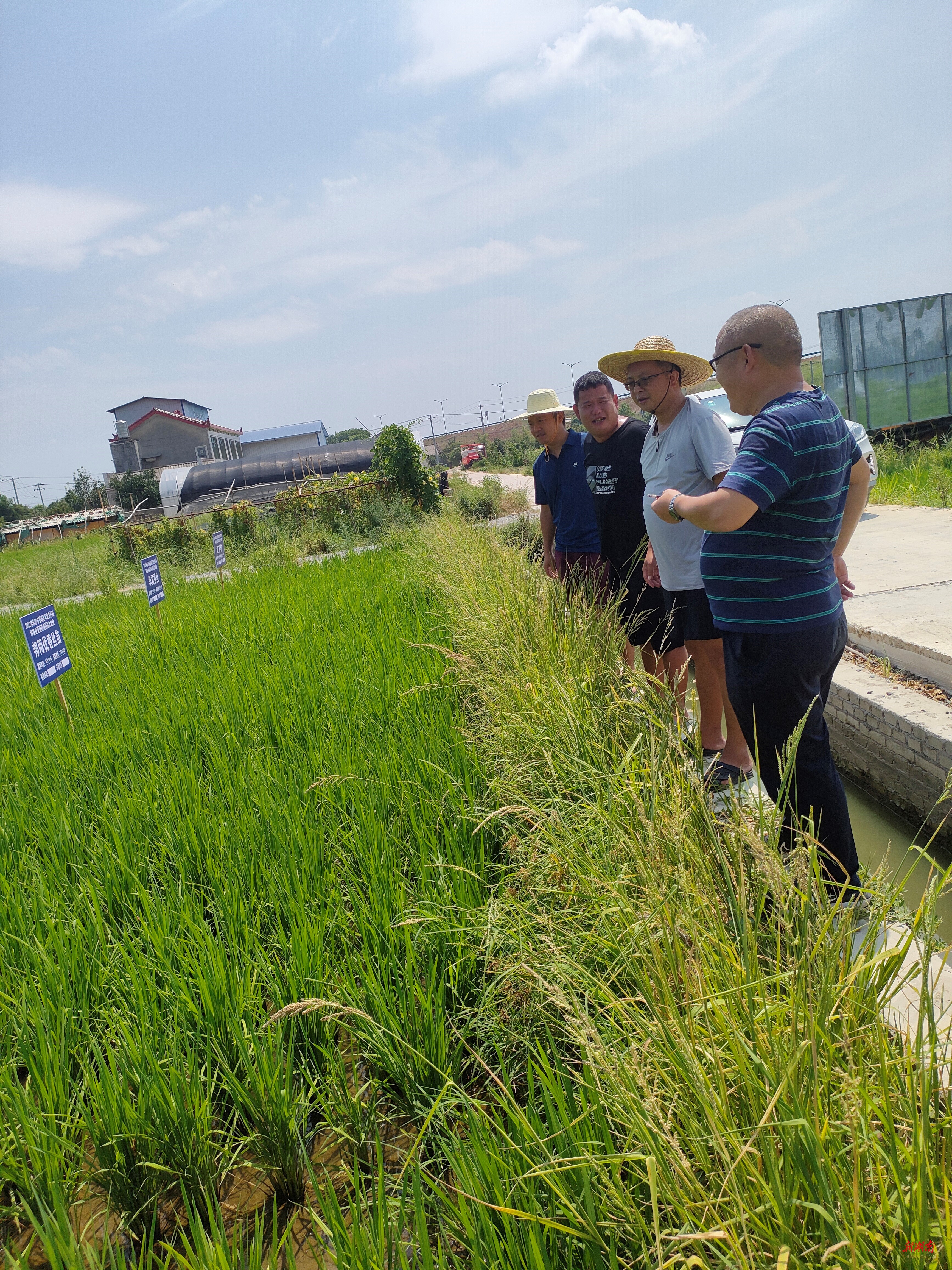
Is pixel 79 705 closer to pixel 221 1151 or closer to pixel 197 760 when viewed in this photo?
pixel 197 760

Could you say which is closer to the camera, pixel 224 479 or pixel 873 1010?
pixel 873 1010

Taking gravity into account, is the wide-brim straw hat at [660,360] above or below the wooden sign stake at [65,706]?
above

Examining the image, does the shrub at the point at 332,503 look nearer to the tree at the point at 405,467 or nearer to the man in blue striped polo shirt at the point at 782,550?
the tree at the point at 405,467

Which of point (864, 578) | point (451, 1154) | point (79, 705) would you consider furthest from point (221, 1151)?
point (864, 578)

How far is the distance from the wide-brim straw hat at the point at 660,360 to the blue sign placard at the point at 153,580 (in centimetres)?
388

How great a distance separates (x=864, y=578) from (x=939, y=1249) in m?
4.83

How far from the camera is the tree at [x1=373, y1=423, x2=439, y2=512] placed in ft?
48.3

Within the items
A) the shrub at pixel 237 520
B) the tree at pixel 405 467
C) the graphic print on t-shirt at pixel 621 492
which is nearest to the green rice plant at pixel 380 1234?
the graphic print on t-shirt at pixel 621 492

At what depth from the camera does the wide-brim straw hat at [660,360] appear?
290cm

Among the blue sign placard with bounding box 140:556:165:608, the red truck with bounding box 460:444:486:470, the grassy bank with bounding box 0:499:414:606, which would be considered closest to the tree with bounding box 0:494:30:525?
the red truck with bounding box 460:444:486:470

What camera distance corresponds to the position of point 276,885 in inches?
75.8

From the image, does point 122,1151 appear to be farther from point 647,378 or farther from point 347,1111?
point 647,378

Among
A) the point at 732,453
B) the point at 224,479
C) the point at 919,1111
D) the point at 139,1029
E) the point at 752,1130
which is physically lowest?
the point at 139,1029

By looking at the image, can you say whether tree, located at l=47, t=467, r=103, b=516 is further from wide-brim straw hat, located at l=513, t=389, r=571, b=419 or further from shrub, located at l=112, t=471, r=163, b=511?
wide-brim straw hat, located at l=513, t=389, r=571, b=419
